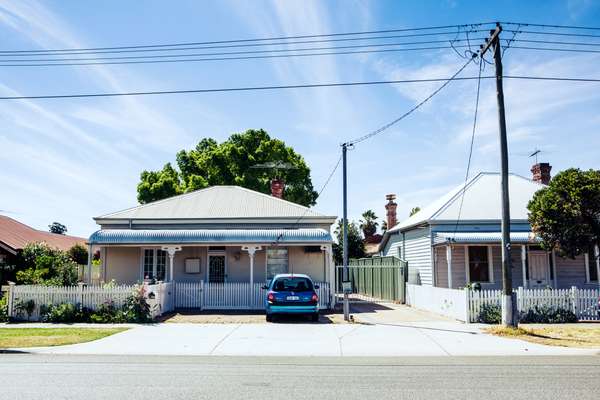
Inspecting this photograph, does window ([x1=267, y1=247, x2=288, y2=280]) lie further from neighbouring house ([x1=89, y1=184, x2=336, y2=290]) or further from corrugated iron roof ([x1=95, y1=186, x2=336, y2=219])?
corrugated iron roof ([x1=95, y1=186, x2=336, y2=219])

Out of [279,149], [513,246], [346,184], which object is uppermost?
[279,149]

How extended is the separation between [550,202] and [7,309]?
18.2 metres

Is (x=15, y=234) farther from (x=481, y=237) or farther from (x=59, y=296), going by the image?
(x=481, y=237)

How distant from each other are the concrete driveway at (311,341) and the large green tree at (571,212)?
4.38 metres

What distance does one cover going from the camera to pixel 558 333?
14.5 m

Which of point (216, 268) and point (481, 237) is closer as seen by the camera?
point (481, 237)

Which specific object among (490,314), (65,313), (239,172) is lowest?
(490,314)

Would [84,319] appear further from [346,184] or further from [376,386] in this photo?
[376,386]

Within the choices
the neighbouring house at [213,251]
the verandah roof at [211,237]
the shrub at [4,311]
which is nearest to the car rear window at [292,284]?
the verandah roof at [211,237]

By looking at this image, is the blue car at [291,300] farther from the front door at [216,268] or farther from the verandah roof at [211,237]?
the front door at [216,268]

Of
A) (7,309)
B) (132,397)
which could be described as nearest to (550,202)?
(132,397)

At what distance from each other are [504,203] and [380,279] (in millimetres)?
14359

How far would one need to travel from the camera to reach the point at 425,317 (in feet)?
60.5

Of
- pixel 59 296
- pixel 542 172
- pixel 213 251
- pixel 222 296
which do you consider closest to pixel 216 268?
pixel 213 251
